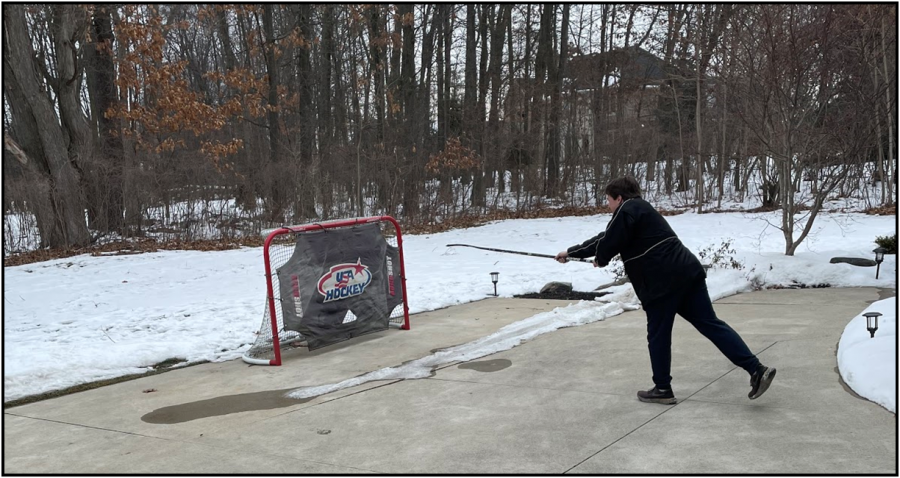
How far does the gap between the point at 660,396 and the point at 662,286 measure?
0.77 m

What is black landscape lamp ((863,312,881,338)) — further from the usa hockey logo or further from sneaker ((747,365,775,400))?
the usa hockey logo

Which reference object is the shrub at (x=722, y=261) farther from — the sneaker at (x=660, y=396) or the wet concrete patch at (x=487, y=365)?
the sneaker at (x=660, y=396)

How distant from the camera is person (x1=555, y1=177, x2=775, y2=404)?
17.9 feet

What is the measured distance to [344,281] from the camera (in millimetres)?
8375

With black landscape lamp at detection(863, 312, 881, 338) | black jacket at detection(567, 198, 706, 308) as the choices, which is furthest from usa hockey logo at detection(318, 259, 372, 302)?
black landscape lamp at detection(863, 312, 881, 338)

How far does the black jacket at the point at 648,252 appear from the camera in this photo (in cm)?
548

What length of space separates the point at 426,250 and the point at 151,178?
7187 mm

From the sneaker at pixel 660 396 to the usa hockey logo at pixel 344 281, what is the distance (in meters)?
3.75

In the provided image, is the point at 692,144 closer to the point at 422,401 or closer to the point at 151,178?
the point at 151,178

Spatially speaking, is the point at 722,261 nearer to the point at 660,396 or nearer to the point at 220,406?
the point at 660,396

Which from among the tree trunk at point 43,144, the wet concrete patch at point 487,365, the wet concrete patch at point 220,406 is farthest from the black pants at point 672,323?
the tree trunk at point 43,144

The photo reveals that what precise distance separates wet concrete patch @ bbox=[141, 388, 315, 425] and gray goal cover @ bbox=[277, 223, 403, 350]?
158 cm

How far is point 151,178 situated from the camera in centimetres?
1944

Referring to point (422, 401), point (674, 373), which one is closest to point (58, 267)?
point (422, 401)
